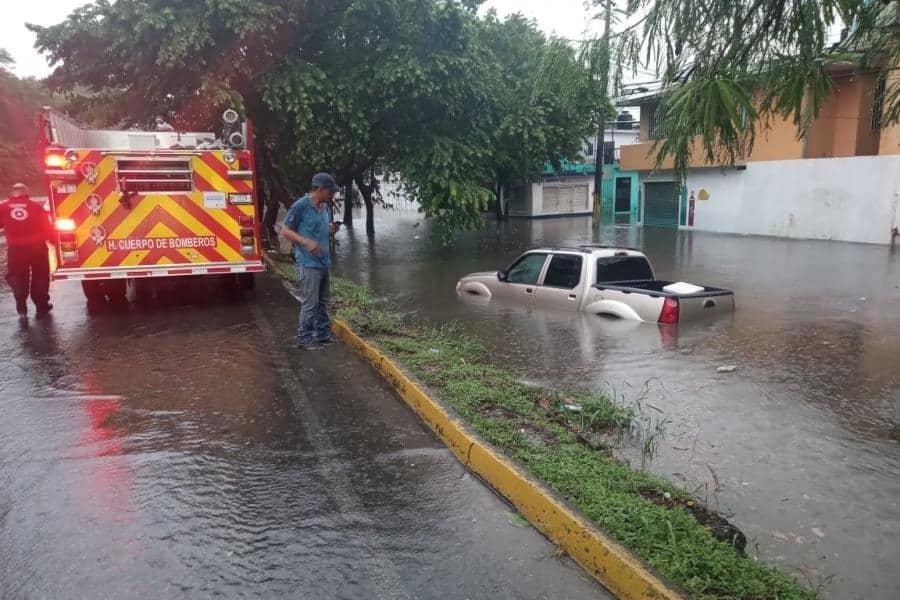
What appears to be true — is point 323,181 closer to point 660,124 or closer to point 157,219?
point 157,219

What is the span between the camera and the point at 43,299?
9375 mm

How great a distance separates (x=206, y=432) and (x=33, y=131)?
4684cm

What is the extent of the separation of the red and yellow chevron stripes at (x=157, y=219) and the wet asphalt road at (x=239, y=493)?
239 cm

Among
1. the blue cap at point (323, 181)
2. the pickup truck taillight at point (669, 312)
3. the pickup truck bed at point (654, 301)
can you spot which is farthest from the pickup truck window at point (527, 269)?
the blue cap at point (323, 181)

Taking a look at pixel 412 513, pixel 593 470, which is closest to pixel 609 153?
pixel 593 470

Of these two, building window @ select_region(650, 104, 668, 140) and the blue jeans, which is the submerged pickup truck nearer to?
the blue jeans

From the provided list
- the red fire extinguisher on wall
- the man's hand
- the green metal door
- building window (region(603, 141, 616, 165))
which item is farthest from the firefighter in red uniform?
building window (region(603, 141, 616, 165))

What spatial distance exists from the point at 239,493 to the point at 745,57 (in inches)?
154

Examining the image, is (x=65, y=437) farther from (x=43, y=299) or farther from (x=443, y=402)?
(x=43, y=299)

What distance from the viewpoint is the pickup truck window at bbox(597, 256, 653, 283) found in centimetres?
929

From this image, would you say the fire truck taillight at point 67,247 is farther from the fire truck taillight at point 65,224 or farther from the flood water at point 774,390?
the flood water at point 774,390

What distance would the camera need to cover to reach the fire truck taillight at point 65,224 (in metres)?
8.60

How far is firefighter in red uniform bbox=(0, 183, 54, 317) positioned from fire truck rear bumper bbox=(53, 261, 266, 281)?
0.68 m

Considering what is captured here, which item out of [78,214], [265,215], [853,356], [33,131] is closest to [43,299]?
[78,214]
